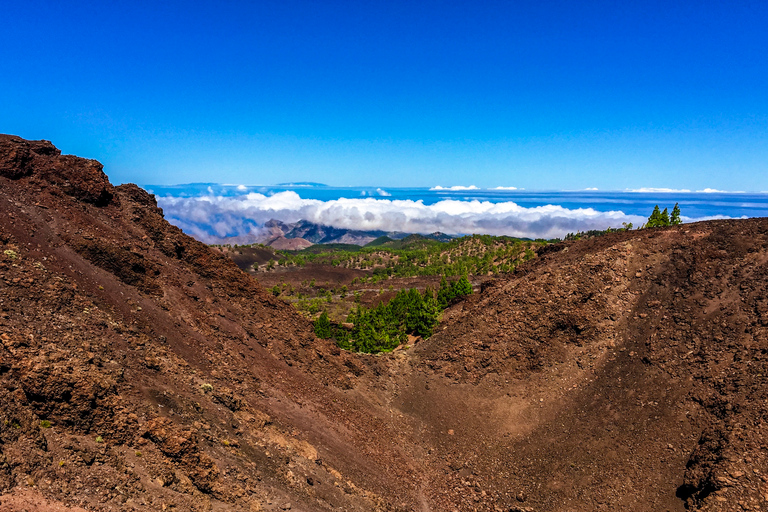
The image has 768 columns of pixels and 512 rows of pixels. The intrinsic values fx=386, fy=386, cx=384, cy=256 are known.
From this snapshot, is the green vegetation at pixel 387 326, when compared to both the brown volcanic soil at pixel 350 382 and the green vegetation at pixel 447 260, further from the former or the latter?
the green vegetation at pixel 447 260

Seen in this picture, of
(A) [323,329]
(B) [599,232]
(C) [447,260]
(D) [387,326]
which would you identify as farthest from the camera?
(C) [447,260]

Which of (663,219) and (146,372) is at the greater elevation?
(663,219)

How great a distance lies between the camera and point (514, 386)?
29.2 meters

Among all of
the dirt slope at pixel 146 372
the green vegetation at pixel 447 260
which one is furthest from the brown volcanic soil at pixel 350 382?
the green vegetation at pixel 447 260

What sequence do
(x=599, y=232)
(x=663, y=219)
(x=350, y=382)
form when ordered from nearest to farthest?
1. (x=350, y=382)
2. (x=663, y=219)
3. (x=599, y=232)

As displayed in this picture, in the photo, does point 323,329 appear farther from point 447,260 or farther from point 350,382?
point 447,260

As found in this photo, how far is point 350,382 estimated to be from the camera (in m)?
29.1

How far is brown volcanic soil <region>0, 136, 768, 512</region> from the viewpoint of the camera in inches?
498

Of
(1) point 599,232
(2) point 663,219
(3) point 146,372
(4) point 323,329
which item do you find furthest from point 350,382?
(1) point 599,232

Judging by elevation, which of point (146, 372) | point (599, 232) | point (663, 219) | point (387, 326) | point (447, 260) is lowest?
point (447, 260)

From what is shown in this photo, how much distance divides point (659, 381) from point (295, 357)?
24.0 meters

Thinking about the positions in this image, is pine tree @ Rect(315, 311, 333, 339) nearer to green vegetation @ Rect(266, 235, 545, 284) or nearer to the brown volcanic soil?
the brown volcanic soil

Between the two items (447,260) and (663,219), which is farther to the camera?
(447,260)

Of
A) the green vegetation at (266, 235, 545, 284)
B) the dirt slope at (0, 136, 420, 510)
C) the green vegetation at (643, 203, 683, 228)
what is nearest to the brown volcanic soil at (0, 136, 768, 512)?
the dirt slope at (0, 136, 420, 510)
